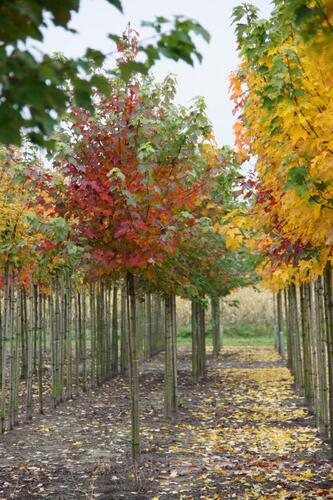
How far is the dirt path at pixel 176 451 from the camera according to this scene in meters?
5.92

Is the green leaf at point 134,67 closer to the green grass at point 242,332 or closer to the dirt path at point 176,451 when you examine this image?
the dirt path at point 176,451

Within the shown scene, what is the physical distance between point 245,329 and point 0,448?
25.0 m

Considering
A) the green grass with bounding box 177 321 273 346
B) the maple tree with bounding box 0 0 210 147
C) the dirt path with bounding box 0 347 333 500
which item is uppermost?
the maple tree with bounding box 0 0 210 147

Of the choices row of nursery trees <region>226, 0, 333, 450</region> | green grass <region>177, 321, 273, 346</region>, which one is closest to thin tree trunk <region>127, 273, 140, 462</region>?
row of nursery trees <region>226, 0, 333, 450</region>

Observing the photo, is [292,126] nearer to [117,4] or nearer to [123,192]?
[123,192]

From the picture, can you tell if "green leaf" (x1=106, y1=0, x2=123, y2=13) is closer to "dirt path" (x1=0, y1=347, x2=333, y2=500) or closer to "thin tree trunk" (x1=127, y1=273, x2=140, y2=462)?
"dirt path" (x1=0, y1=347, x2=333, y2=500)

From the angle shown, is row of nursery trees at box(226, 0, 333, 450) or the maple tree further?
row of nursery trees at box(226, 0, 333, 450)

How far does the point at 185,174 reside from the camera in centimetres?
709

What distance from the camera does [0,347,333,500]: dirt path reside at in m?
5.92

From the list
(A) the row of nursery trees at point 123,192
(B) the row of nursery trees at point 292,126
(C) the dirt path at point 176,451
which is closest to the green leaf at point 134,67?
(B) the row of nursery trees at point 292,126

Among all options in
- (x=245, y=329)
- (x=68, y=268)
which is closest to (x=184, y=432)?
(x=68, y=268)

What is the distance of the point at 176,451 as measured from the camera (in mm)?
7594

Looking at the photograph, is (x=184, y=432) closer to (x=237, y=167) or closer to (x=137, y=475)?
(x=137, y=475)

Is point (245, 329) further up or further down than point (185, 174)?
further down
